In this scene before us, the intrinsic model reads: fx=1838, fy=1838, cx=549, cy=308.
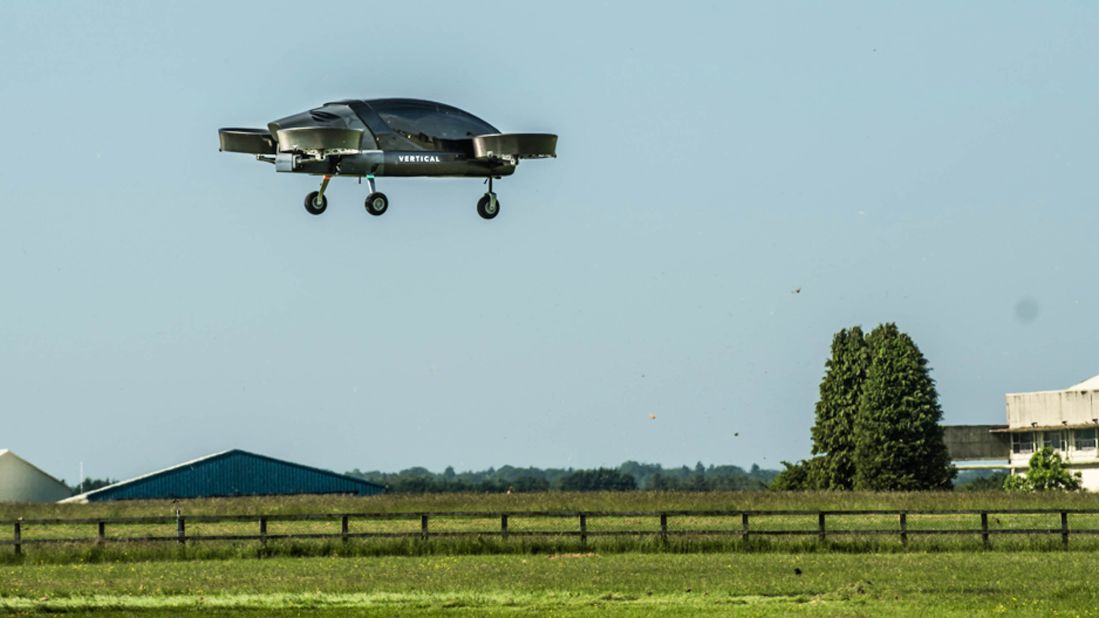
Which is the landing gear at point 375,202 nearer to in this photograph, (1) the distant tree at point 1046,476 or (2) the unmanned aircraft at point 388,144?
(2) the unmanned aircraft at point 388,144

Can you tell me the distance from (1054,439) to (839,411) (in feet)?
77.9

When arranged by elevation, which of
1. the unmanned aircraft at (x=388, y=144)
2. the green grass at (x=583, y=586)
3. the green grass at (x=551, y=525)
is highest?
the unmanned aircraft at (x=388, y=144)

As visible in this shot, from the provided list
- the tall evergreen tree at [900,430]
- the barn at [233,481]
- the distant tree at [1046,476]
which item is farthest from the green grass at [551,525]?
the distant tree at [1046,476]

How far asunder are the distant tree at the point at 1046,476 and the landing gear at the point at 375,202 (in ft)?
251

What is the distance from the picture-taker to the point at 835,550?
46.2 metres

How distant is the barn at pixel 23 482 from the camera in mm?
105250

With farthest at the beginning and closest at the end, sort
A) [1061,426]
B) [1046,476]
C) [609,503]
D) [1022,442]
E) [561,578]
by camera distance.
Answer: [1022,442], [1061,426], [1046,476], [609,503], [561,578]

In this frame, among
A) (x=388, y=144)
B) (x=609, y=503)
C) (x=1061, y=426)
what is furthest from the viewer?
(x=1061, y=426)

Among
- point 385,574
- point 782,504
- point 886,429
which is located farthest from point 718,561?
point 886,429

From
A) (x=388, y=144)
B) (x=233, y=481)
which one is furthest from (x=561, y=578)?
(x=233, y=481)

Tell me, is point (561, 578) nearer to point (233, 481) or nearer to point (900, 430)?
point (900, 430)

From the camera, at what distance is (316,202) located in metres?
34.4

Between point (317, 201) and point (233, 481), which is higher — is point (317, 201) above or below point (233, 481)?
above

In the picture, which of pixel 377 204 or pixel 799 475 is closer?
pixel 377 204
